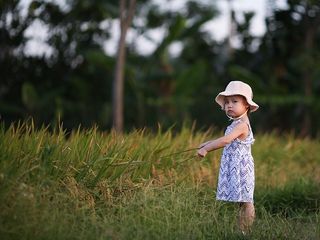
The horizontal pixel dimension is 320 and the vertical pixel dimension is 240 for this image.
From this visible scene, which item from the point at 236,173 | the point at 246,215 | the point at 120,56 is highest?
the point at 120,56

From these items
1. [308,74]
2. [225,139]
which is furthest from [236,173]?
[308,74]

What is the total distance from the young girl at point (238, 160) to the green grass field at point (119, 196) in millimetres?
178

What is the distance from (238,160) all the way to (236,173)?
0.11 metres

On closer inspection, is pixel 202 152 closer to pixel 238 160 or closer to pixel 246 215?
pixel 238 160

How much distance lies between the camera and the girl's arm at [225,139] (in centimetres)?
530

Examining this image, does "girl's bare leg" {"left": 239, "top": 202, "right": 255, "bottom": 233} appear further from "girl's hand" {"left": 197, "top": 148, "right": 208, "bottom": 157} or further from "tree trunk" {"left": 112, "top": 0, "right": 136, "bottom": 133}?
"tree trunk" {"left": 112, "top": 0, "right": 136, "bottom": 133}

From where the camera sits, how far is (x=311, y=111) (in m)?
17.0

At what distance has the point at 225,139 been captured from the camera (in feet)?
17.7

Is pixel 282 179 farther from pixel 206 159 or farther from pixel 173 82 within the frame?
pixel 173 82

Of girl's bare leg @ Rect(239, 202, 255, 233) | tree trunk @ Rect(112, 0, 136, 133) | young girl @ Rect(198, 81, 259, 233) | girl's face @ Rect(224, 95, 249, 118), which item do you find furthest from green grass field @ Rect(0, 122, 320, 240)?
tree trunk @ Rect(112, 0, 136, 133)

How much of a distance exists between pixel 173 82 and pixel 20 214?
41.1ft

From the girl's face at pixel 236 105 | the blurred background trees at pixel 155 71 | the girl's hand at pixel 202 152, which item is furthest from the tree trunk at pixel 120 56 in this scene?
the girl's hand at pixel 202 152

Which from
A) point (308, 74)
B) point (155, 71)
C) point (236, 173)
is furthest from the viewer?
point (155, 71)

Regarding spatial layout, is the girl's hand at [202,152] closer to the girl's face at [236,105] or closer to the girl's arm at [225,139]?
the girl's arm at [225,139]
